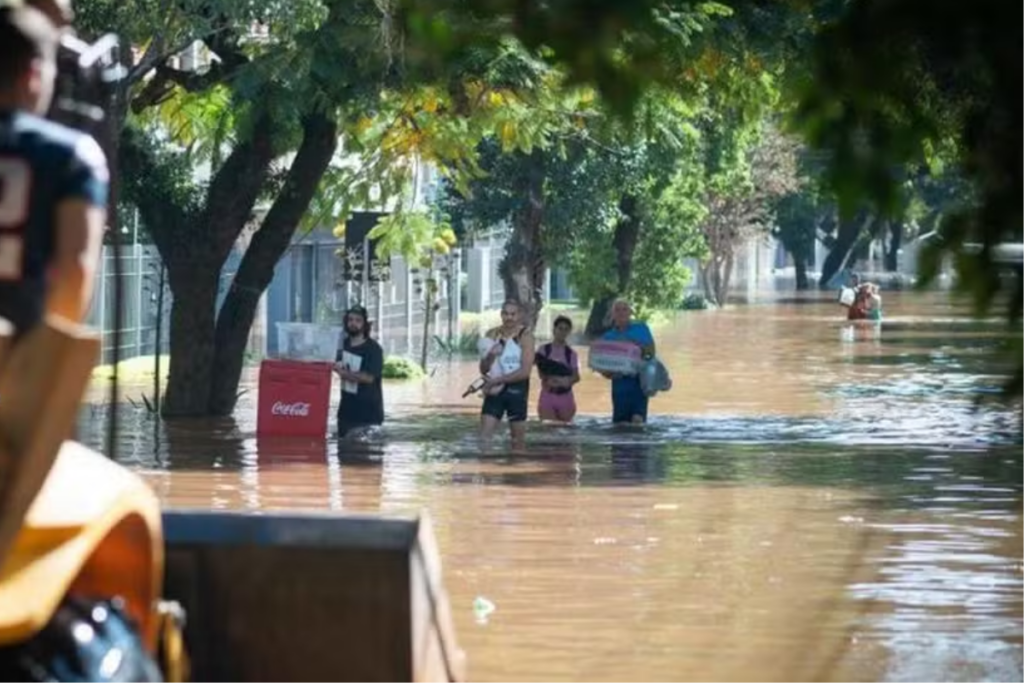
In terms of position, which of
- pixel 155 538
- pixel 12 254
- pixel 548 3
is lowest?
pixel 155 538

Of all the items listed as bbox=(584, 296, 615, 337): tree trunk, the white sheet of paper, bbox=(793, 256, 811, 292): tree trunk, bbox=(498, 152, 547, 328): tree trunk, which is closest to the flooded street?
the white sheet of paper

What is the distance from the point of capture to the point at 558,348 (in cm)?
2392

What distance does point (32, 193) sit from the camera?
14.0 ft

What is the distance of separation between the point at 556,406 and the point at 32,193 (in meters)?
20.5

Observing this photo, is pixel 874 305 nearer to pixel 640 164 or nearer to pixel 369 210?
pixel 640 164

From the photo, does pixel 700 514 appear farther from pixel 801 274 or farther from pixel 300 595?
pixel 801 274

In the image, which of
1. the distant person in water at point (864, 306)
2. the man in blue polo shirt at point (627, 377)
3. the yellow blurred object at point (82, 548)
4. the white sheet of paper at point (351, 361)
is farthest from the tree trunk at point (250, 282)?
the distant person in water at point (864, 306)

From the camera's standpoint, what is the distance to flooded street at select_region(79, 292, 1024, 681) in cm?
1133

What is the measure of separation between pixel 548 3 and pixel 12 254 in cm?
120

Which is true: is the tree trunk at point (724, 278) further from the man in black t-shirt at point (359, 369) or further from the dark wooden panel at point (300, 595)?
the dark wooden panel at point (300, 595)

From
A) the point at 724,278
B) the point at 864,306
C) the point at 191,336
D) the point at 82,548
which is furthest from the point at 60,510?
the point at 724,278

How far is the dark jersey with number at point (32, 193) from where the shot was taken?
4.20m

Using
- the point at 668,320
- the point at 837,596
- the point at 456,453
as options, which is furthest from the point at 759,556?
the point at 668,320

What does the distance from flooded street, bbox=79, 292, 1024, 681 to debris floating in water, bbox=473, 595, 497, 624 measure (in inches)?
2.0
